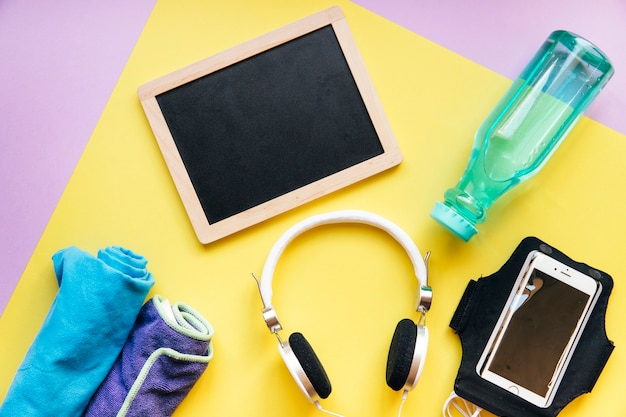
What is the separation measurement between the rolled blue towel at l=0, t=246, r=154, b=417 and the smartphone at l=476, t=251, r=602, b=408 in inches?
19.2

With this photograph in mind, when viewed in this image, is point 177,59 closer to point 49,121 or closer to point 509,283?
point 49,121

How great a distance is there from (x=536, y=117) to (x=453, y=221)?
190mm

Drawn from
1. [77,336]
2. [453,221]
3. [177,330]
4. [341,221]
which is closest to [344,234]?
[341,221]

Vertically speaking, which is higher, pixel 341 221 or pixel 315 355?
pixel 341 221

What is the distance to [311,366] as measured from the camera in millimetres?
676

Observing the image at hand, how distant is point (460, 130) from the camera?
2.53 ft

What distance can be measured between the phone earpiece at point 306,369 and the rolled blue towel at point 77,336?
0.69 feet

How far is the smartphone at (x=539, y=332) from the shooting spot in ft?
2.40

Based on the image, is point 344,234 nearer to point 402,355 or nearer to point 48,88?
point 402,355

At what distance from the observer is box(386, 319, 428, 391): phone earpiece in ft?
2.17

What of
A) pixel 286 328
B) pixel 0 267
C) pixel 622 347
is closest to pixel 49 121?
pixel 0 267

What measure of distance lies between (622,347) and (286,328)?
47 cm

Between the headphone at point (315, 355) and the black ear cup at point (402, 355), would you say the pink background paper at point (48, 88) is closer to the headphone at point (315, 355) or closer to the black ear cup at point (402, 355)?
the headphone at point (315, 355)

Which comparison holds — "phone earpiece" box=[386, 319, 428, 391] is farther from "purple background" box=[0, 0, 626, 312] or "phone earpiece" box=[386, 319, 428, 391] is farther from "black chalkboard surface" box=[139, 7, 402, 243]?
"purple background" box=[0, 0, 626, 312]
